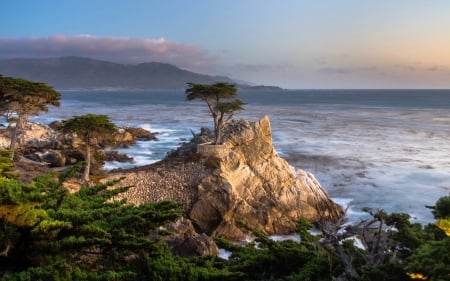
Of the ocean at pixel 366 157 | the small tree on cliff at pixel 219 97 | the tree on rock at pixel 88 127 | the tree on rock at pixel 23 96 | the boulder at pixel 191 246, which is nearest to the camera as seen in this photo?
the boulder at pixel 191 246

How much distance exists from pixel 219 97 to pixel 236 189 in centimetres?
815

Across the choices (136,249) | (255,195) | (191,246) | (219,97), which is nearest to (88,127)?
(255,195)

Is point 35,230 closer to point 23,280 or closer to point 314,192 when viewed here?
point 23,280

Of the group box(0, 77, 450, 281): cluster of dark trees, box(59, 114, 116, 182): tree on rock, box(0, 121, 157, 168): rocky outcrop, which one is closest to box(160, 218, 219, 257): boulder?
box(0, 77, 450, 281): cluster of dark trees

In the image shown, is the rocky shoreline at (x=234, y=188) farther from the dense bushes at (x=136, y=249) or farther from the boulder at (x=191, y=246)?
the dense bushes at (x=136, y=249)

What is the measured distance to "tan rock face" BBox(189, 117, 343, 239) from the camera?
19.8 meters

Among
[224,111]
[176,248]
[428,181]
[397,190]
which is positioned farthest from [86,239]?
[428,181]

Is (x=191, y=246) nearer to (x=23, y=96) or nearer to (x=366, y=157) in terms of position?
(x=23, y=96)

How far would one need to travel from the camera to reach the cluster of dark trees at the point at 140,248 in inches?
260

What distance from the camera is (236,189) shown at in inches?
819

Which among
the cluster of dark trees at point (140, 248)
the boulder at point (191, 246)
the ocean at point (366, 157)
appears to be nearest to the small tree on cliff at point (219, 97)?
the ocean at point (366, 157)

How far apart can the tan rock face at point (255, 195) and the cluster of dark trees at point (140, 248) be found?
9.51 meters

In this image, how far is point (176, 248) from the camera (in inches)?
509

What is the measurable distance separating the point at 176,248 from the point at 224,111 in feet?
45.6
